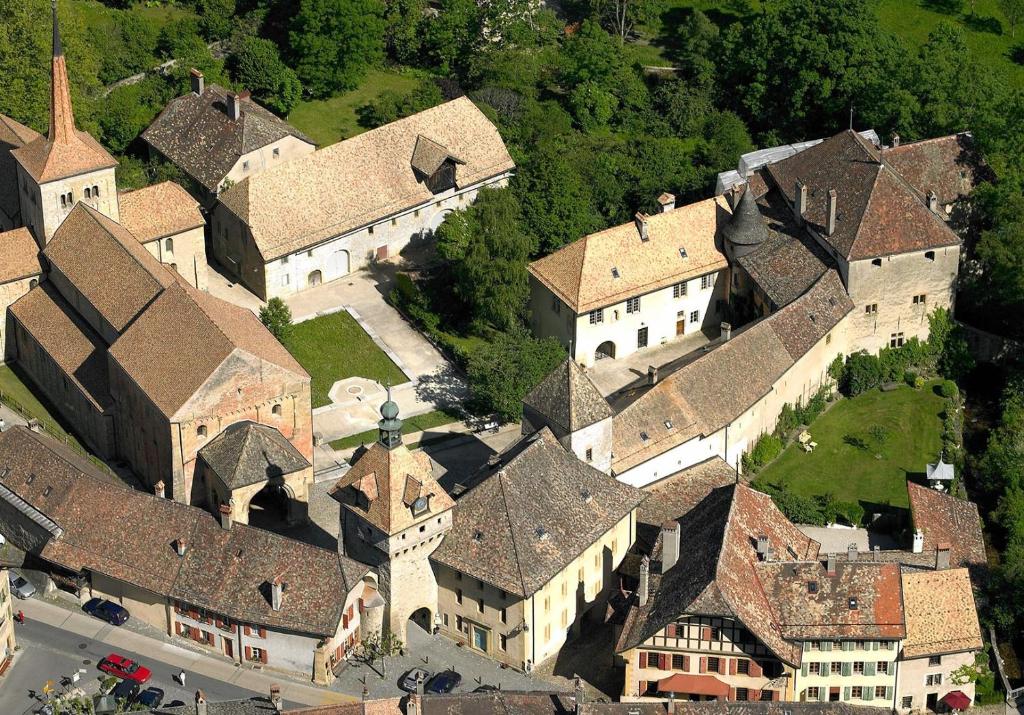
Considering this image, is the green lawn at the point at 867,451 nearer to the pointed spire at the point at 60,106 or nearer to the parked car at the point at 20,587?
the parked car at the point at 20,587

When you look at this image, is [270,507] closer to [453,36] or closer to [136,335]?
[136,335]

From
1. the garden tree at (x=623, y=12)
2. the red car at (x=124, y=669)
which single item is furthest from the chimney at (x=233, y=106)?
the red car at (x=124, y=669)

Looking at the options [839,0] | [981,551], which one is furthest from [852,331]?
[839,0]

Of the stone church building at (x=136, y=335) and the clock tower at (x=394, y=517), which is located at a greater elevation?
the stone church building at (x=136, y=335)

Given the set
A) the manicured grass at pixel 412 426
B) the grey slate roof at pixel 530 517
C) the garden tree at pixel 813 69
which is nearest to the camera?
the grey slate roof at pixel 530 517

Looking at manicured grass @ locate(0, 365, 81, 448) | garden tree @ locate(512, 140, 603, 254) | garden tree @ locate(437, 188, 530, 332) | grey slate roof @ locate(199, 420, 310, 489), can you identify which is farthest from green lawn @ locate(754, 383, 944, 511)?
manicured grass @ locate(0, 365, 81, 448)

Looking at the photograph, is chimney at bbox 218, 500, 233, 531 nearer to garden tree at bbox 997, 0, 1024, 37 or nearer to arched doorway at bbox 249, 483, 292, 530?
arched doorway at bbox 249, 483, 292, 530
